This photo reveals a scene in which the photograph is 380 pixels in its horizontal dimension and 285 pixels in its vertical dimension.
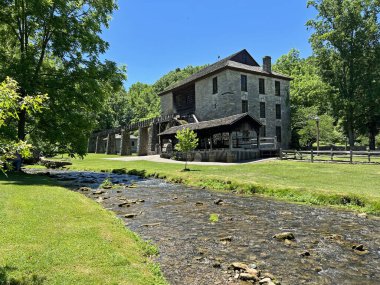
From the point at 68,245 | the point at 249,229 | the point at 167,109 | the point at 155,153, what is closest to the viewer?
the point at 68,245

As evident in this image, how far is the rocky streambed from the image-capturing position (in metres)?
6.33

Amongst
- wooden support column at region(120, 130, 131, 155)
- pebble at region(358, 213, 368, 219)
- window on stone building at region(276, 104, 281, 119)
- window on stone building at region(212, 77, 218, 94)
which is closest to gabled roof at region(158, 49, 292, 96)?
window on stone building at region(212, 77, 218, 94)

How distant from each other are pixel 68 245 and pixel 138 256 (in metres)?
1.61

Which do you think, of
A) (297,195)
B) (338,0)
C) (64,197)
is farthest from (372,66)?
(64,197)

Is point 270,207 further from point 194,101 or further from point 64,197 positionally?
point 194,101

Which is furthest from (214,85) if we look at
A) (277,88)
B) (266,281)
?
(266,281)

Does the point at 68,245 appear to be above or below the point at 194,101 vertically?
below

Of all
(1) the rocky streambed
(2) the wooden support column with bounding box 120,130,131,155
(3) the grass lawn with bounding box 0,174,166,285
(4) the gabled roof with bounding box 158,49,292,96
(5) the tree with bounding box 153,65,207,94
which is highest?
(5) the tree with bounding box 153,65,207,94

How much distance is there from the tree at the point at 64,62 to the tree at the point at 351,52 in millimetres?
31754

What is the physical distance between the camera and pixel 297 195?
1434 centimetres

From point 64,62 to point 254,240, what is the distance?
70.6 feet

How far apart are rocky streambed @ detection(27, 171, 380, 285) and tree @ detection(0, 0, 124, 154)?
11220 millimetres

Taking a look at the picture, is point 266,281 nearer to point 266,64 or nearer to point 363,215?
point 363,215

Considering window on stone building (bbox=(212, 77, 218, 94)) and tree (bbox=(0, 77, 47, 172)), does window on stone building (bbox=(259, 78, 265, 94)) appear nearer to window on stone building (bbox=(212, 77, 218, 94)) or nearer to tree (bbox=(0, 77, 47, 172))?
window on stone building (bbox=(212, 77, 218, 94))
